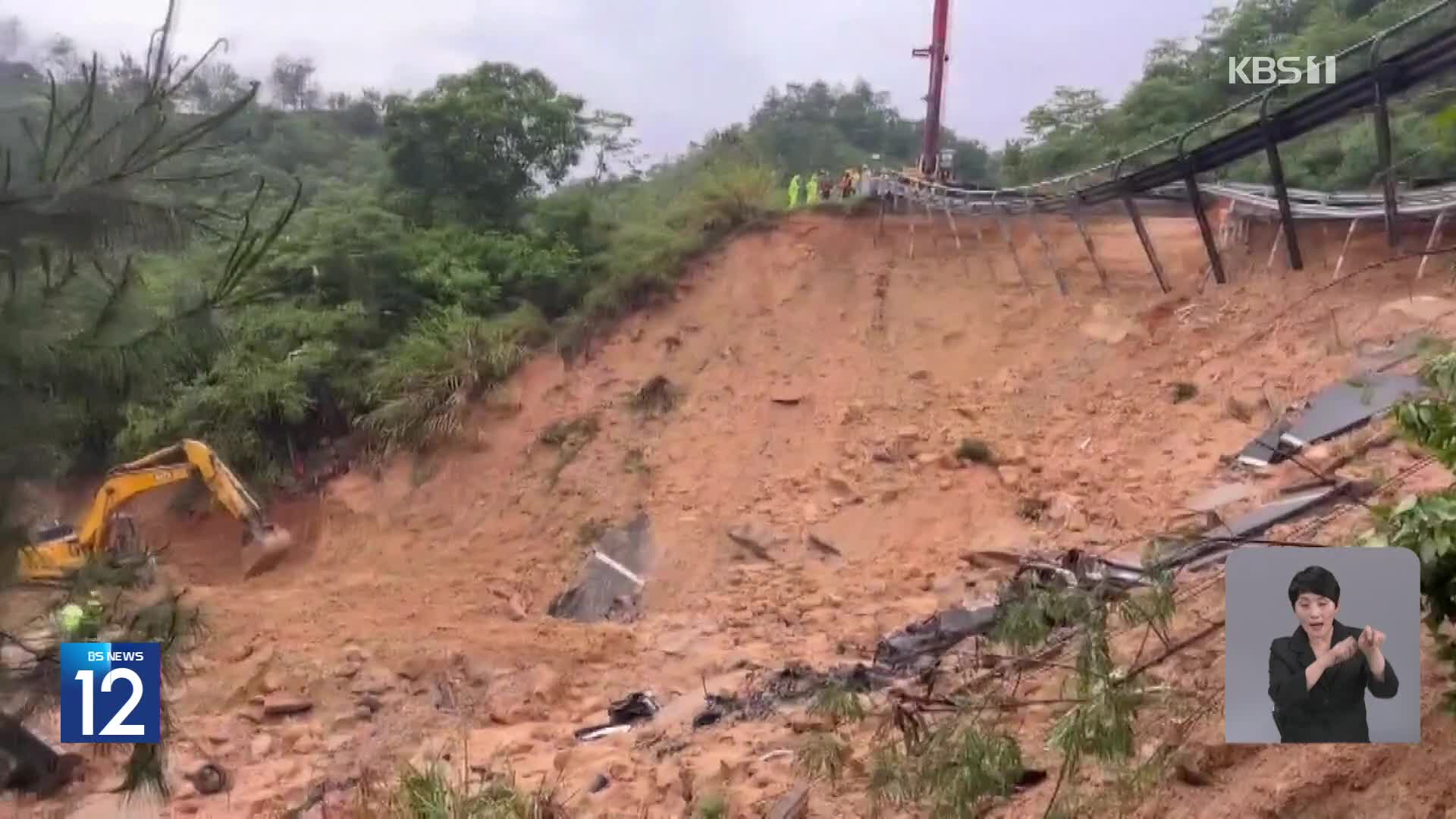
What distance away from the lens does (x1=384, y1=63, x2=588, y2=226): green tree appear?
1577 centimetres

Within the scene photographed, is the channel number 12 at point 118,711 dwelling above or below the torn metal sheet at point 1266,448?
below

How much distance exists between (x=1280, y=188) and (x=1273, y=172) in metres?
0.15

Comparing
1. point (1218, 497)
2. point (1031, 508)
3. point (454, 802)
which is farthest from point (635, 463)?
point (454, 802)

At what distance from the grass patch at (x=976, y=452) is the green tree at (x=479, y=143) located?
293 inches

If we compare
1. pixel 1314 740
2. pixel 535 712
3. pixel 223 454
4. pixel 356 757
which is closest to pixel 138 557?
pixel 356 757

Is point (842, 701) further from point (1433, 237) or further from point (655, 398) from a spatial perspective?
point (655, 398)

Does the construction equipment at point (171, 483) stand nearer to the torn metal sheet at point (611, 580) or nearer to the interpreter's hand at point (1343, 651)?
the torn metal sheet at point (611, 580)

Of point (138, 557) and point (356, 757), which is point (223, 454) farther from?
point (138, 557)

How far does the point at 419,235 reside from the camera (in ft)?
50.1

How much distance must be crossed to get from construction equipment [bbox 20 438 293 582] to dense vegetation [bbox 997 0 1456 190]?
9247mm

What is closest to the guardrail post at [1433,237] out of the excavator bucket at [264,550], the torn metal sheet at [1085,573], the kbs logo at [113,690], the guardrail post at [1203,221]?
the guardrail post at [1203,221]

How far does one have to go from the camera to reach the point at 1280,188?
32.4 feet

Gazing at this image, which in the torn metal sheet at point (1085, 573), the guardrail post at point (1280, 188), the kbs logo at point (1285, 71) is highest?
the kbs logo at point (1285, 71)

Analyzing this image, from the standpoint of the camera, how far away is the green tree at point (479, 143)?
15766mm
